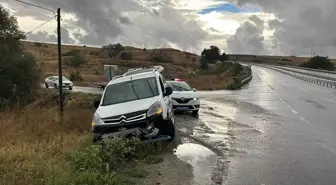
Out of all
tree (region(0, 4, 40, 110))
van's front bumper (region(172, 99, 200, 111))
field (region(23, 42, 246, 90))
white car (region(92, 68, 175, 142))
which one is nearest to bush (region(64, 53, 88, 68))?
field (region(23, 42, 246, 90))

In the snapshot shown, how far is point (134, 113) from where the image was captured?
10.4 meters

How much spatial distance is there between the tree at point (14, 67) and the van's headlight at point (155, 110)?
28.3 meters

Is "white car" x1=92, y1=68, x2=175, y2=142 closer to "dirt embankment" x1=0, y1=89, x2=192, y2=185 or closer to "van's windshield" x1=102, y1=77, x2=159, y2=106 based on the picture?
"van's windshield" x1=102, y1=77, x2=159, y2=106

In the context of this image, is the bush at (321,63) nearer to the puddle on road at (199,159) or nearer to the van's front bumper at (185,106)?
the van's front bumper at (185,106)

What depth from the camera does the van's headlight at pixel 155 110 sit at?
410 inches

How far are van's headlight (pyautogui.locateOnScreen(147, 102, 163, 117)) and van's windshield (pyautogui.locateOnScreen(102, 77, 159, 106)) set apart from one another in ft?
3.07

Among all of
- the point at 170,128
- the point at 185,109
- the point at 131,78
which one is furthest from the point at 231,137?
the point at 185,109

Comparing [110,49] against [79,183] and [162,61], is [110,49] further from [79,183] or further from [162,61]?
[79,183]

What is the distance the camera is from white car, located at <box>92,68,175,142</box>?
33.6ft

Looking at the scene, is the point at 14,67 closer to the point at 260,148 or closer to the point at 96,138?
the point at 96,138

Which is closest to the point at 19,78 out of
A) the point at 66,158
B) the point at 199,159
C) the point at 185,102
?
the point at 185,102

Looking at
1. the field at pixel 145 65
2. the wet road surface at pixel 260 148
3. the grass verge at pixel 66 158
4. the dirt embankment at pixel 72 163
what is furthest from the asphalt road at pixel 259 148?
the field at pixel 145 65

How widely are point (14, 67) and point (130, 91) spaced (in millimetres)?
30248

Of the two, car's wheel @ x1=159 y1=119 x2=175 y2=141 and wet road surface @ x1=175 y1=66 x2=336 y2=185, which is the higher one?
car's wheel @ x1=159 y1=119 x2=175 y2=141
